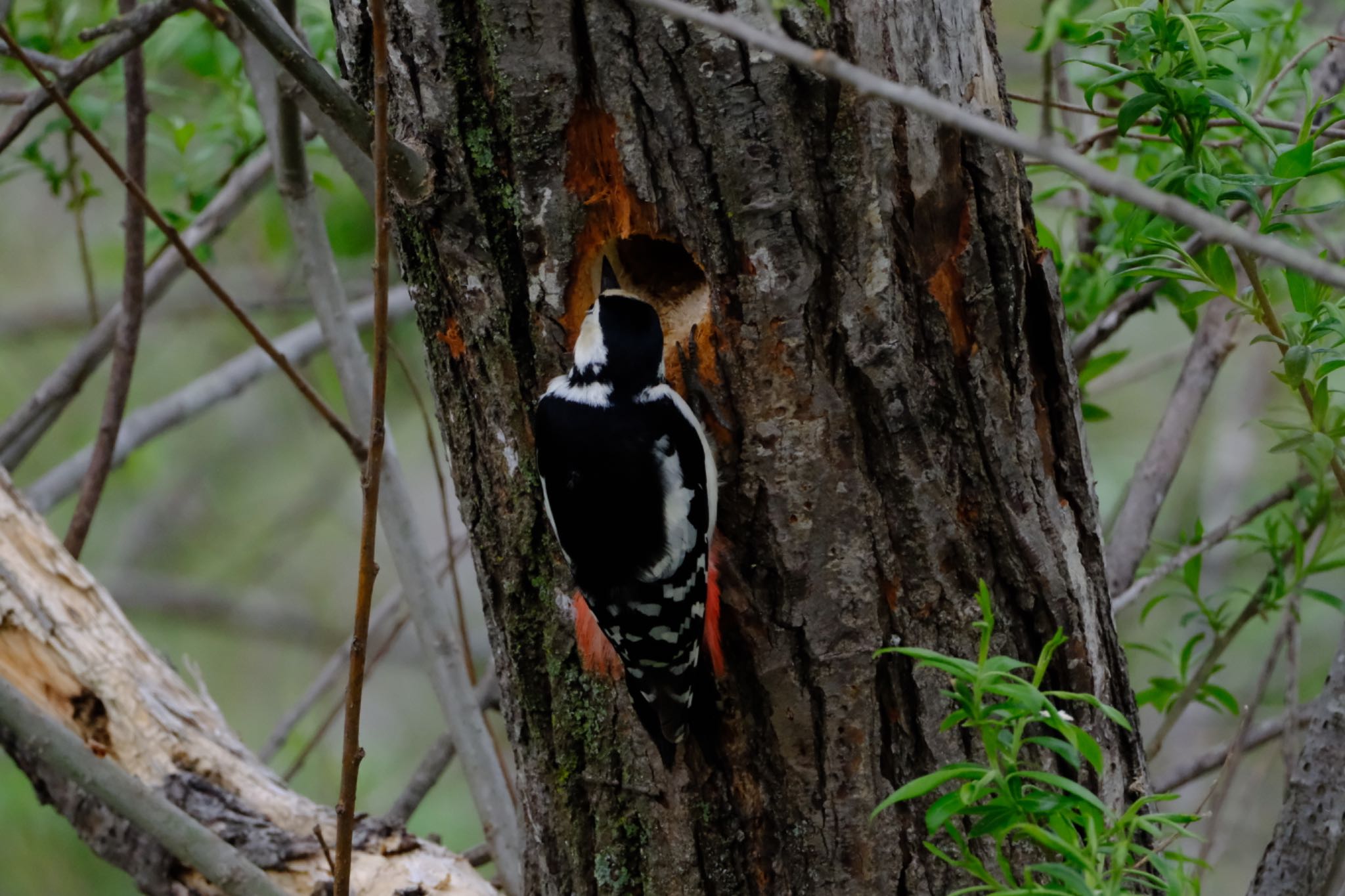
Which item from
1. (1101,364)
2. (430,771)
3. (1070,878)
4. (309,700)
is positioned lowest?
(1070,878)

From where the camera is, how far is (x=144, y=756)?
2.38 meters

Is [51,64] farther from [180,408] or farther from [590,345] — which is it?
[590,345]

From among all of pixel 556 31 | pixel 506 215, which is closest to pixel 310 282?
pixel 506 215

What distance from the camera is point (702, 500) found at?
1994 mm

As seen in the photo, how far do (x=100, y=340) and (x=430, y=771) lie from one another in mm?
1325

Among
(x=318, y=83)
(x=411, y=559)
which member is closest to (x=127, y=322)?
(x=411, y=559)

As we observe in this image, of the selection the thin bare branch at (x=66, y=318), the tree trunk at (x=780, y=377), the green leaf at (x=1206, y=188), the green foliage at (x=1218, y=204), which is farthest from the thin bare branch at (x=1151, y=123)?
the thin bare branch at (x=66, y=318)

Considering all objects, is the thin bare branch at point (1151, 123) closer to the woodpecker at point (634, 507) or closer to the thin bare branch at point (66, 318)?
the woodpecker at point (634, 507)

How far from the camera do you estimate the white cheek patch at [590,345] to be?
1906 mm

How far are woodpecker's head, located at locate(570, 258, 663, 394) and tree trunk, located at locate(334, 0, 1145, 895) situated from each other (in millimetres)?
61

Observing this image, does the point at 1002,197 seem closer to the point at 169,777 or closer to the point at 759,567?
the point at 759,567

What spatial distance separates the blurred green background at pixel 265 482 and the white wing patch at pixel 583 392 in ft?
5.44

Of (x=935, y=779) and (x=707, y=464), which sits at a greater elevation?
(x=707, y=464)

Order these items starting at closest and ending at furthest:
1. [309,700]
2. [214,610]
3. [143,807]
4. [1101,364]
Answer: [143,807] → [1101,364] → [309,700] → [214,610]
